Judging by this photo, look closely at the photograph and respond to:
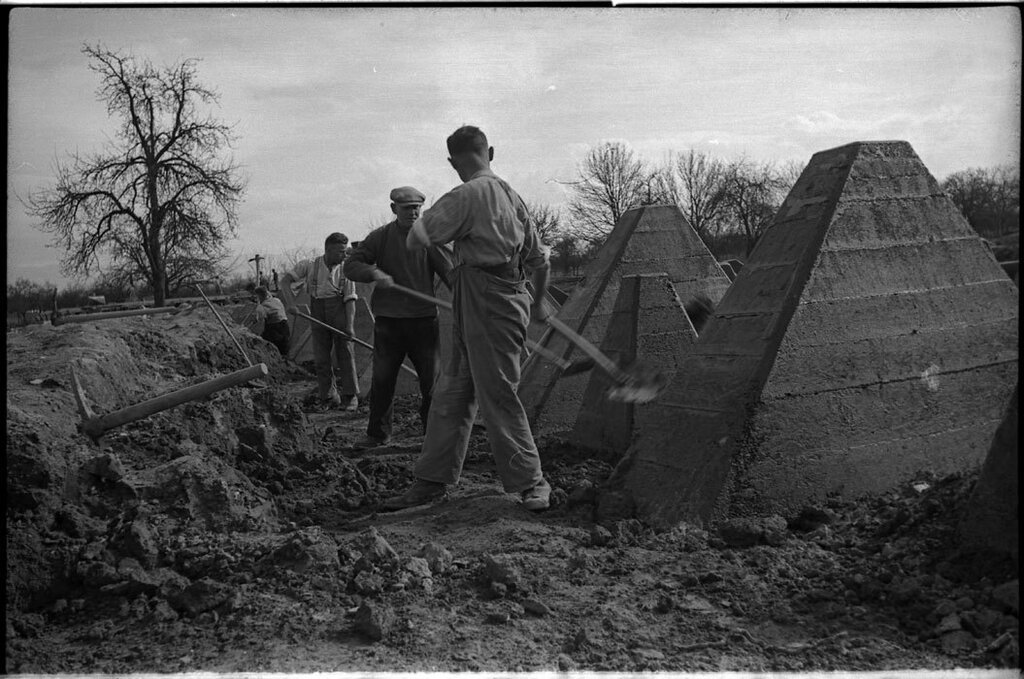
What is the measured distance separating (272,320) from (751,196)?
61.8 ft

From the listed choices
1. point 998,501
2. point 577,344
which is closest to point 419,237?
point 577,344

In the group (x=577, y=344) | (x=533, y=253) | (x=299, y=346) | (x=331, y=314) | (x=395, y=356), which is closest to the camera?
(x=533, y=253)

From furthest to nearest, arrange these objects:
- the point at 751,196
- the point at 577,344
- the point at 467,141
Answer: the point at 751,196
the point at 577,344
the point at 467,141

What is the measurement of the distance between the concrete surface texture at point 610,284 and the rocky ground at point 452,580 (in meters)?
1.98

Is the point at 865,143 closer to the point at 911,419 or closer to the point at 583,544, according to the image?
the point at 911,419

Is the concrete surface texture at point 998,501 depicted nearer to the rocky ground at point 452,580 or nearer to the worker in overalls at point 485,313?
the rocky ground at point 452,580

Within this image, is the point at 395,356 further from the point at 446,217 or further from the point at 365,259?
the point at 446,217

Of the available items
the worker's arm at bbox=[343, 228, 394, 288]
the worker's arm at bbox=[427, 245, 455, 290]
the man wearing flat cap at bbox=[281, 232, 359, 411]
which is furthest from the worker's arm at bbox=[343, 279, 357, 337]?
the worker's arm at bbox=[427, 245, 455, 290]

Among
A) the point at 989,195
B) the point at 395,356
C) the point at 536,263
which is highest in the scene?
the point at 989,195

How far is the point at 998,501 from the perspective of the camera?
11.3ft

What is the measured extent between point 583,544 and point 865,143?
112 inches

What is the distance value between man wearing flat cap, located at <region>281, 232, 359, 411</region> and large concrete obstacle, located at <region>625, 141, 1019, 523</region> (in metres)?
5.48

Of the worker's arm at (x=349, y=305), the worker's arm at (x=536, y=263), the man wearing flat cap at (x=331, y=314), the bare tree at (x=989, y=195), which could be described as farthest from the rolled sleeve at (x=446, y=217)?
the worker's arm at (x=349, y=305)

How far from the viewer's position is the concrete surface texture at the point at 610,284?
716 centimetres
